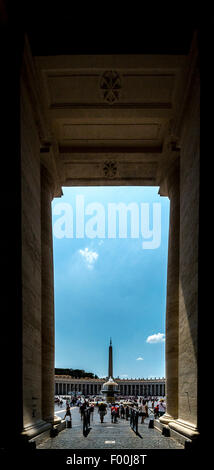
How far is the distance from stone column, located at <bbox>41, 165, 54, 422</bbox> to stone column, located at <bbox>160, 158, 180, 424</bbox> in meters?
4.03

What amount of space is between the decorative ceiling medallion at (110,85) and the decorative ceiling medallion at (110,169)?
4.81 m

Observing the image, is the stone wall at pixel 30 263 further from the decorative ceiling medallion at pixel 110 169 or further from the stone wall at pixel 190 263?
the decorative ceiling medallion at pixel 110 169

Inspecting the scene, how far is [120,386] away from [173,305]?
366ft

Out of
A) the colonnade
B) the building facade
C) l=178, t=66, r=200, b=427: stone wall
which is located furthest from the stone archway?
the building facade

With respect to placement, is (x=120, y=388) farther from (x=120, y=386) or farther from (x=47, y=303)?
(x=47, y=303)

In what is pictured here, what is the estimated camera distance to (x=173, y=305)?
601 inches

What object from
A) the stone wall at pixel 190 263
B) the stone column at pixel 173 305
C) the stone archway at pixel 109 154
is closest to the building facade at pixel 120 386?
the stone column at pixel 173 305

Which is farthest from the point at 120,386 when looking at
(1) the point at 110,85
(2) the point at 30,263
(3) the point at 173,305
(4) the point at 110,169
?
(1) the point at 110,85

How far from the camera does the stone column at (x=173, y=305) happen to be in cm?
1474

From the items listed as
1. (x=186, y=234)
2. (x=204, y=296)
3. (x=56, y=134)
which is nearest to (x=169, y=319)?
(x=186, y=234)

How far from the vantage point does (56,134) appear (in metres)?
16.5

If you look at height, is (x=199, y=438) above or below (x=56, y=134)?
below
